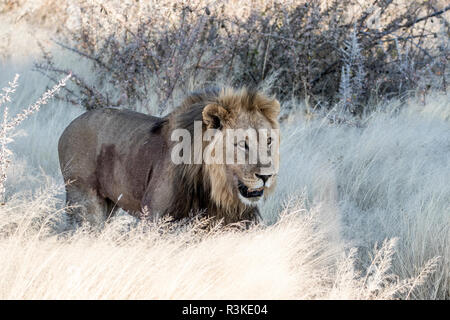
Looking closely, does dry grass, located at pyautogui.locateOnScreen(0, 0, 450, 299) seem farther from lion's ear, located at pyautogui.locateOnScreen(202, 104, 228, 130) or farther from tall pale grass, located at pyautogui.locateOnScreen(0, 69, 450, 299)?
lion's ear, located at pyautogui.locateOnScreen(202, 104, 228, 130)

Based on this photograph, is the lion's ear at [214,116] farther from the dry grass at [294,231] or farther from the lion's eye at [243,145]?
the dry grass at [294,231]

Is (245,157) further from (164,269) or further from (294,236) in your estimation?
(164,269)

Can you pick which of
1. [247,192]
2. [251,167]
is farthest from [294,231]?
[251,167]

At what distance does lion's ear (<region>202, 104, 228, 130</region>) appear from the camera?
3.54 m

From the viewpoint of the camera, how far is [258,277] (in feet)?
9.65

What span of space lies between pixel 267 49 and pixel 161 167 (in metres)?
4.55

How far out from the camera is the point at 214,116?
3586 mm

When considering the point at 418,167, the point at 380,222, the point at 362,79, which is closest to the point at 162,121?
the point at 380,222

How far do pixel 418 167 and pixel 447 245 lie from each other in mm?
1770

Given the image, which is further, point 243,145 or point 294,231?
point 294,231

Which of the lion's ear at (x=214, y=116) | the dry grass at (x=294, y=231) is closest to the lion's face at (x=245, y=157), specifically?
the lion's ear at (x=214, y=116)

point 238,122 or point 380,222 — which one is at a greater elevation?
point 238,122

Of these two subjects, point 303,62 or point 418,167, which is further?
point 303,62
